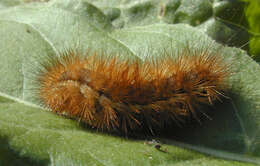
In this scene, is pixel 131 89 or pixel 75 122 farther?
pixel 75 122

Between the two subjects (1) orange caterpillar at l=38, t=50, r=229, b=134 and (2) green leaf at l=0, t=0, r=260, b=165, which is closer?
(2) green leaf at l=0, t=0, r=260, b=165

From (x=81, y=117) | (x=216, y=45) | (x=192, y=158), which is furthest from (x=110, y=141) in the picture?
(x=216, y=45)

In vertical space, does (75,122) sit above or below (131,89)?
below

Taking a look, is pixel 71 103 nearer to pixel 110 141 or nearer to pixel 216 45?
pixel 110 141

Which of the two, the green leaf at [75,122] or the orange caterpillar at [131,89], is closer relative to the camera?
the green leaf at [75,122]
